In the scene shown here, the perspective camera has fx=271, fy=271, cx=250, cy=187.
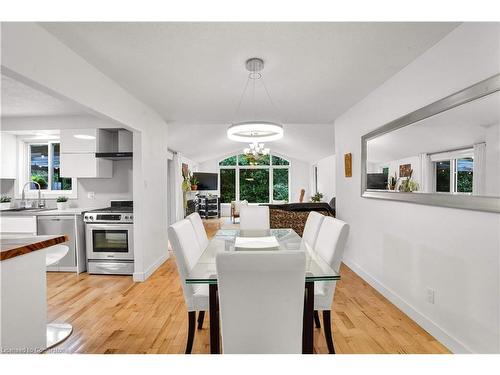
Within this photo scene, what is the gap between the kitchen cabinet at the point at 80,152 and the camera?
3.85 metres

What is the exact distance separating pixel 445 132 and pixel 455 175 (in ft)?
1.15

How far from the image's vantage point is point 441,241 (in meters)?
2.05

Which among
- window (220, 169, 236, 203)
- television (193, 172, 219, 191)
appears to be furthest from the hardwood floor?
window (220, 169, 236, 203)

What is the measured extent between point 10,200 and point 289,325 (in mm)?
4828

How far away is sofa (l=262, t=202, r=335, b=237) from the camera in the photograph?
4.54 meters

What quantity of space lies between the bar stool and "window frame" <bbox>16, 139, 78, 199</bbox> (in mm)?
2156

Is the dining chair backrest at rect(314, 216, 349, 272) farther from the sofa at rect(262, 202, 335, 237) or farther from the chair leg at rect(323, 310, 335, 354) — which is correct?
the sofa at rect(262, 202, 335, 237)

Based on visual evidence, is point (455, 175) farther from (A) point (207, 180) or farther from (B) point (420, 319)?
(A) point (207, 180)

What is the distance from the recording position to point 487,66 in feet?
5.33

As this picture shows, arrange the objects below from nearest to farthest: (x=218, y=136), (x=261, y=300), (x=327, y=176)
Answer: (x=261, y=300) → (x=218, y=136) → (x=327, y=176)

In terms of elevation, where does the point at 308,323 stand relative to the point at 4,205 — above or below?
below

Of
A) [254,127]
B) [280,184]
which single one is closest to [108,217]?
[254,127]
